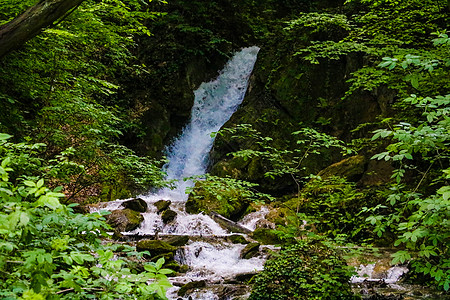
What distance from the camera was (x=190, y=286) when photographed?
554 centimetres

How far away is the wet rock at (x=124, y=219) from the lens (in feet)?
29.5

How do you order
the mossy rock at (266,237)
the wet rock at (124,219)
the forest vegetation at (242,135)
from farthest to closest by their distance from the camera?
the wet rock at (124,219) → the mossy rock at (266,237) → the forest vegetation at (242,135)

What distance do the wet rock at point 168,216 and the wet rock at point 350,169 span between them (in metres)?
4.81

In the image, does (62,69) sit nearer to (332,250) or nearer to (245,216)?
(332,250)

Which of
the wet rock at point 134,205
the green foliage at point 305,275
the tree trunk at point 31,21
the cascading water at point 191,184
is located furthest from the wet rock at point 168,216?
the tree trunk at point 31,21

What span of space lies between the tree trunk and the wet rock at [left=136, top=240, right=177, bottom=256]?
5283 millimetres

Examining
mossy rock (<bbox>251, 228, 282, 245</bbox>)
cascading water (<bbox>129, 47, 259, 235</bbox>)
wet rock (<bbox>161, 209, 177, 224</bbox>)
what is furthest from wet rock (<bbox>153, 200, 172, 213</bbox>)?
mossy rock (<bbox>251, 228, 282, 245</bbox>)

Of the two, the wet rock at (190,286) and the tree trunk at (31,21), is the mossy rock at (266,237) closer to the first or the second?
the wet rock at (190,286)

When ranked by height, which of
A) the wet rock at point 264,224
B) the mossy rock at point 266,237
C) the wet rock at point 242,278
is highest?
the wet rock at point 242,278

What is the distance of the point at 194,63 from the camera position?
1941 cm

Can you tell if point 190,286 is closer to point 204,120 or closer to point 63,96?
point 63,96

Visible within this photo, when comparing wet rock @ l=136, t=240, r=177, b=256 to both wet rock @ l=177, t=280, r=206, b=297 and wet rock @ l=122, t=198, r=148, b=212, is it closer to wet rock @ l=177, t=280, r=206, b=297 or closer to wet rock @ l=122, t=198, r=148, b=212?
wet rock @ l=177, t=280, r=206, b=297

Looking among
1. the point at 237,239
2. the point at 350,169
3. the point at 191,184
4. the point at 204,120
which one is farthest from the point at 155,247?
the point at 204,120

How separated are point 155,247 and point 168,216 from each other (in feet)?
9.57
